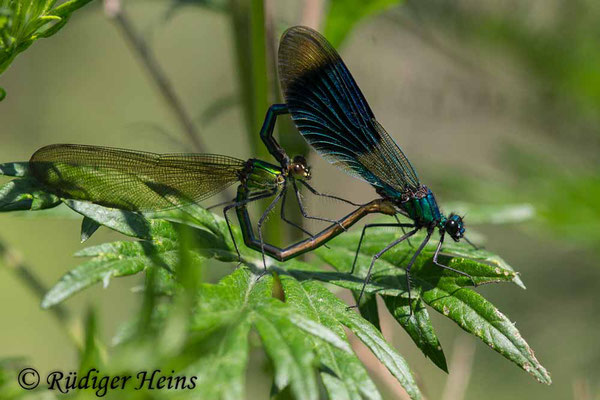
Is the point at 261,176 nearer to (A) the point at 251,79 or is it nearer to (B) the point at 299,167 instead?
(B) the point at 299,167

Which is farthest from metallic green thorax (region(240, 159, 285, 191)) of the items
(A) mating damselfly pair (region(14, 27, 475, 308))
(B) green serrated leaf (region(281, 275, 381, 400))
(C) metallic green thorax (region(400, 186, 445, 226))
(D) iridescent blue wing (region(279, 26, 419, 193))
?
(B) green serrated leaf (region(281, 275, 381, 400))

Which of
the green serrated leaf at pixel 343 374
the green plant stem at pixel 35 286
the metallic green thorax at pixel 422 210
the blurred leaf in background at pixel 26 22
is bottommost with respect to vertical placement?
the metallic green thorax at pixel 422 210

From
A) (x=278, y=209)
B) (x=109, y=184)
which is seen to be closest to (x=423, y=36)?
(x=278, y=209)

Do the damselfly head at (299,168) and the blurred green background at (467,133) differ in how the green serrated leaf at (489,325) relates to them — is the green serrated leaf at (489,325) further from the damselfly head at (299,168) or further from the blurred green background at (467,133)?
the damselfly head at (299,168)

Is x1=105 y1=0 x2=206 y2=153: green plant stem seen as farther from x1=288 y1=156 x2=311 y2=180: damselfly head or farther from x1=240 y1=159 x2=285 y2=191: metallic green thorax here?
x1=288 y1=156 x2=311 y2=180: damselfly head

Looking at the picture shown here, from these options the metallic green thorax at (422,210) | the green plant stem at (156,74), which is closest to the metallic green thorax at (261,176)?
the green plant stem at (156,74)

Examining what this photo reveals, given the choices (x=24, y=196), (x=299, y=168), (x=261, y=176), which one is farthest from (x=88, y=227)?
(x=299, y=168)

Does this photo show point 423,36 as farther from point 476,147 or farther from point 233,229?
point 476,147
